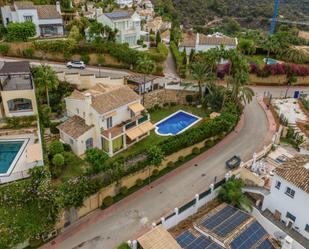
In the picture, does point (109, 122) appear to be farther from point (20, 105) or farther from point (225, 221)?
point (225, 221)

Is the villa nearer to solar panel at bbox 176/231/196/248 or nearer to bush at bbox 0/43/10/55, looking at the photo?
bush at bbox 0/43/10/55

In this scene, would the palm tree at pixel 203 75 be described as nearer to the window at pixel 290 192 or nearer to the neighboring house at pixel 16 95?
the window at pixel 290 192

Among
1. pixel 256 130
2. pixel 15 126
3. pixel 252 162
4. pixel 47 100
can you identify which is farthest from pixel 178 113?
pixel 15 126

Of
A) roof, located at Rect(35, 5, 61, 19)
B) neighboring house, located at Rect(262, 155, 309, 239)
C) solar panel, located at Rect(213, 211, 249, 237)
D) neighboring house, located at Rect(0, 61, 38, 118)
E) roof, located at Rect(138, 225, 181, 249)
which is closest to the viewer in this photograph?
roof, located at Rect(138, 225, 181, 249)

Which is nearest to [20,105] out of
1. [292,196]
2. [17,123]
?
[17,123]

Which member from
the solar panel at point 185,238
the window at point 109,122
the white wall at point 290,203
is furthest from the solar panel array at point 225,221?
the window at point 109,122

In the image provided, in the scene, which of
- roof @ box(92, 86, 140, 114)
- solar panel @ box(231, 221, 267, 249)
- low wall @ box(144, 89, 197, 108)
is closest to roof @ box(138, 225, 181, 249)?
solar panel @ box(231, 221, 267, 249)
